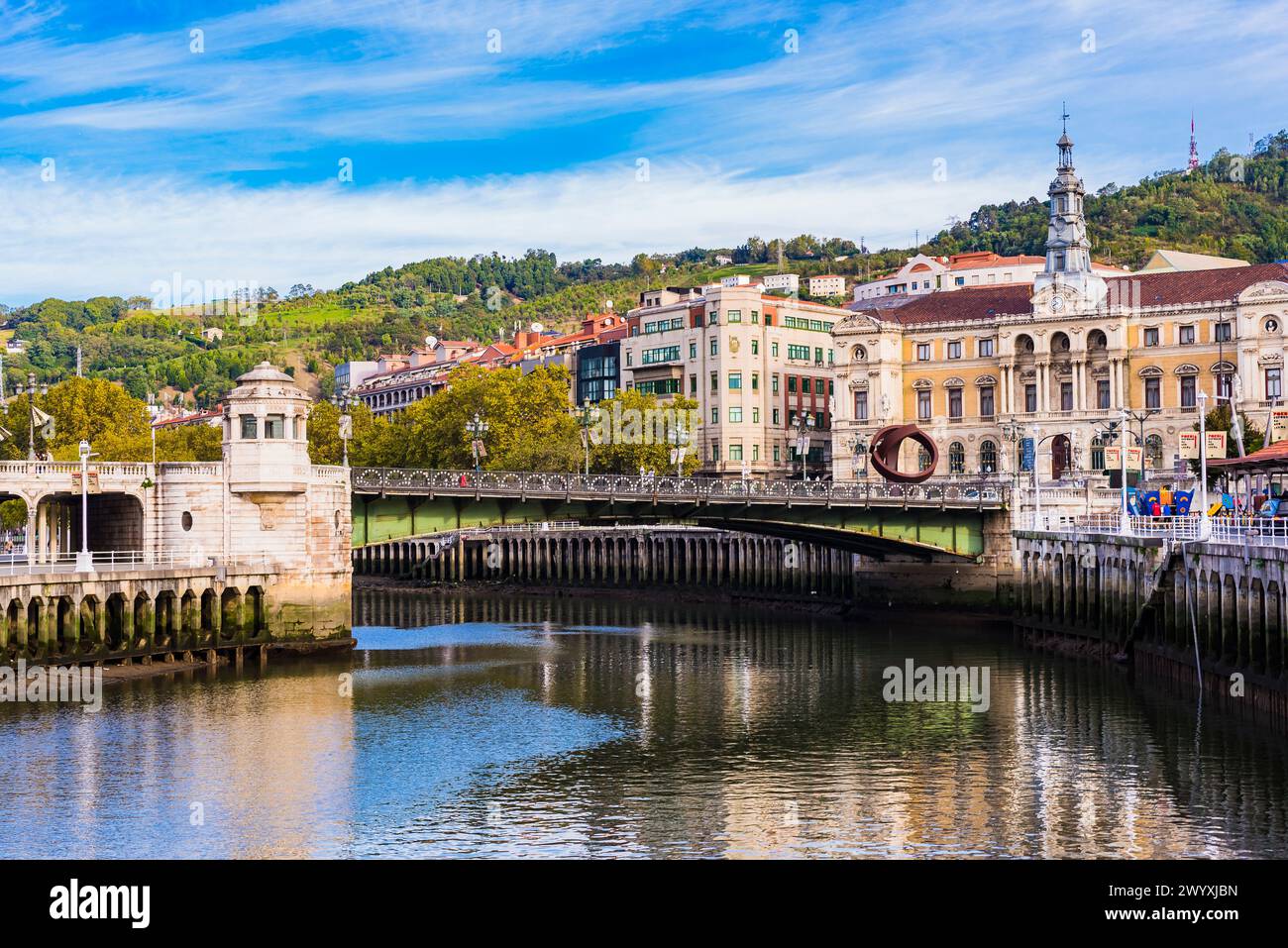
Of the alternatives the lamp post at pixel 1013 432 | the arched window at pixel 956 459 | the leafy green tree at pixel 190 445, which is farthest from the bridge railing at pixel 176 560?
the arched window at pixel 956 459

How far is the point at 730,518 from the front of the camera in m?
97.3

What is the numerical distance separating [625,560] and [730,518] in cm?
3355

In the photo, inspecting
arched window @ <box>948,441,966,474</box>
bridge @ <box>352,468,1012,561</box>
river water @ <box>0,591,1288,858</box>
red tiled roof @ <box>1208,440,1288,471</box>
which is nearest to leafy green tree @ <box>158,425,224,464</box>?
bridge @ <box>352,468,1012,561</box>

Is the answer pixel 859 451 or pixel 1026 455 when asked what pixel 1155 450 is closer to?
pixel 1026 455

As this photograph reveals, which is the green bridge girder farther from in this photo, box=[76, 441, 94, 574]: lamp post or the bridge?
box=[76, 441, 94, 574]: lamp post

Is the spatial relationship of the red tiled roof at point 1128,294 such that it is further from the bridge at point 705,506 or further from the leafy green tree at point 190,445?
the leafy green tree at point 190,445

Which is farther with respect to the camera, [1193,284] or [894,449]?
[1193,284]

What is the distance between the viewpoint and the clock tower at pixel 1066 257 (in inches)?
5576

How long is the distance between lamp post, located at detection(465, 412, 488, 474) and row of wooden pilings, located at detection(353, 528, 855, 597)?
6.92 metres

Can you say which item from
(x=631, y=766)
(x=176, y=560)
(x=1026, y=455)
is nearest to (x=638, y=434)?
(x=1026, y=455)

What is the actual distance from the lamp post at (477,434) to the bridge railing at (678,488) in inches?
955

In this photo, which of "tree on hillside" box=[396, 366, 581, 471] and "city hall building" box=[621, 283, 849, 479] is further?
"city hall building" box=[621, 283, 849, 479]

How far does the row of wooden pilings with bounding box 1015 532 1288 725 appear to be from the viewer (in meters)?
51.5
